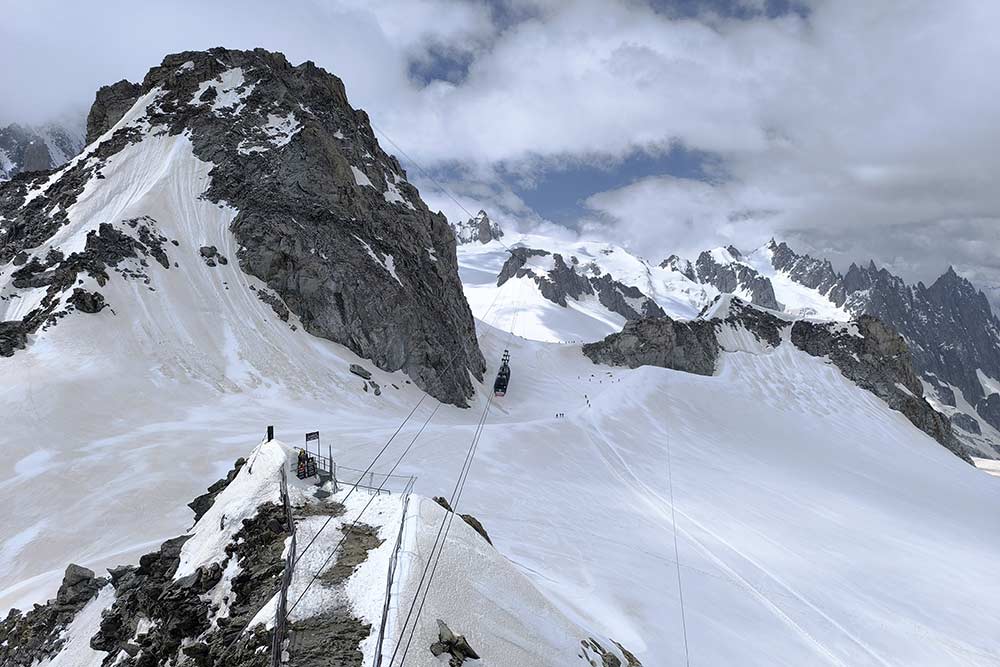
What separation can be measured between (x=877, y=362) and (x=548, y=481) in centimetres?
7512

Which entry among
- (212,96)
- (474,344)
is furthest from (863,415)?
(212,96)

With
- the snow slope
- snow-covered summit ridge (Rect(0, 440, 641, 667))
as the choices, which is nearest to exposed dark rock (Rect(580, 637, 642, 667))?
snow-covered summit ridge (Rect(0, 440, 641, 667))

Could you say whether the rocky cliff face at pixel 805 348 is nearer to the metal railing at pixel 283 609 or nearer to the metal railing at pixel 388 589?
the metal railing at pixel 388 589

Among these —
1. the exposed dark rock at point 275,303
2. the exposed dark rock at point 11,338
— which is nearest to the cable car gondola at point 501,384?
the exposed dark rock at point 275,303

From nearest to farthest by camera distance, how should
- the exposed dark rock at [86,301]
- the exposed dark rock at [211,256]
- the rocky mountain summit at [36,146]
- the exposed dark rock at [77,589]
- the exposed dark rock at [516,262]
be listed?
1. the exposed dark rock at [77,589]
2. the exposed dark rock at [86,301]
3. the exposed dark rock at [211,256]
4. the rocky mountain summit at [36,146]
5. the exposed dark rock at [516,262]

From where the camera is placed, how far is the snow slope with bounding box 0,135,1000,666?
575 inches

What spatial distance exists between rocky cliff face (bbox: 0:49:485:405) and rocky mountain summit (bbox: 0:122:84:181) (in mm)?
108556

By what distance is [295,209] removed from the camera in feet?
Result: 152

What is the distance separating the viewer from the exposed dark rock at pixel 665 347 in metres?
79.2

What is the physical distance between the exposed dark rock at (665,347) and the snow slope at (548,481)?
1127 inches

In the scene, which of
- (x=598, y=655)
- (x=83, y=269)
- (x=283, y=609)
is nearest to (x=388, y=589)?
(x=283, y=609)

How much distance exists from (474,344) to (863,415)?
4842 centimetres

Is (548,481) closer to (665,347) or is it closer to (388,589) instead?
(388,589)

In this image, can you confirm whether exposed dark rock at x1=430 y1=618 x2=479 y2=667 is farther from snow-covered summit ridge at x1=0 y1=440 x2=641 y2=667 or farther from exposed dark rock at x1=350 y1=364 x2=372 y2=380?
exposed dark rock at x1=350 y1=364 x2=372 y2=380
